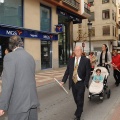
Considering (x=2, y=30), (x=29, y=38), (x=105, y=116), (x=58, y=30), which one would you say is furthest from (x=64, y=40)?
(x=105, y=116)

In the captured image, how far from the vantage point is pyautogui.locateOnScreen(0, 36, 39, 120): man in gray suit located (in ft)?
10.4

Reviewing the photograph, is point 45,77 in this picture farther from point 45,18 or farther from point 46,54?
point 45,18

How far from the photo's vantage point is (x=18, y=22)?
18.0 meters

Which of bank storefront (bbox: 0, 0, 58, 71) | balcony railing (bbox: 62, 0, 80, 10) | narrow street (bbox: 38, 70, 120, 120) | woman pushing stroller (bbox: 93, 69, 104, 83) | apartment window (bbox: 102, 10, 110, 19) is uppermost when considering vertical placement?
apartment window (bbox: 102, 10, 110, 19)

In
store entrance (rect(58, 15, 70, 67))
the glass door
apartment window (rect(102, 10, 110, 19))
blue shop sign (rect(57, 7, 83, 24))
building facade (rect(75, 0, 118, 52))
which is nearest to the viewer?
the glass door

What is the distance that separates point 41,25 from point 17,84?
1797 centimetres

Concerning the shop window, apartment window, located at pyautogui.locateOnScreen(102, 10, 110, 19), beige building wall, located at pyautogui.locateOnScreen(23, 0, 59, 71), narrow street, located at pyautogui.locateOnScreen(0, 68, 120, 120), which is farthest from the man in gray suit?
apartment window, located at pyautogui.locateOnScreen(102, 10, 110, 19)

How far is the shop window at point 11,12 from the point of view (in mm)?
16500

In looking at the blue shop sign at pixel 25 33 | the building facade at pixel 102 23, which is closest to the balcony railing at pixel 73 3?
the blue shop sign at pixel 25 33

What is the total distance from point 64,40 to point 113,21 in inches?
1007

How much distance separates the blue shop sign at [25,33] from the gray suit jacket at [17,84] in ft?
42.6

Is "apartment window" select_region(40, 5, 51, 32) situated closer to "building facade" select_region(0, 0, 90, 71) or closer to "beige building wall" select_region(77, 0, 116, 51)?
"building facade" select_region(0, 0, 90, 71)

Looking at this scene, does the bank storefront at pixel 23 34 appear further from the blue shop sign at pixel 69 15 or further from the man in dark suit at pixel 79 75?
the man in dark suit at pixel 79 75

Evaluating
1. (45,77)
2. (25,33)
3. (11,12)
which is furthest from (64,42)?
(45,77)
